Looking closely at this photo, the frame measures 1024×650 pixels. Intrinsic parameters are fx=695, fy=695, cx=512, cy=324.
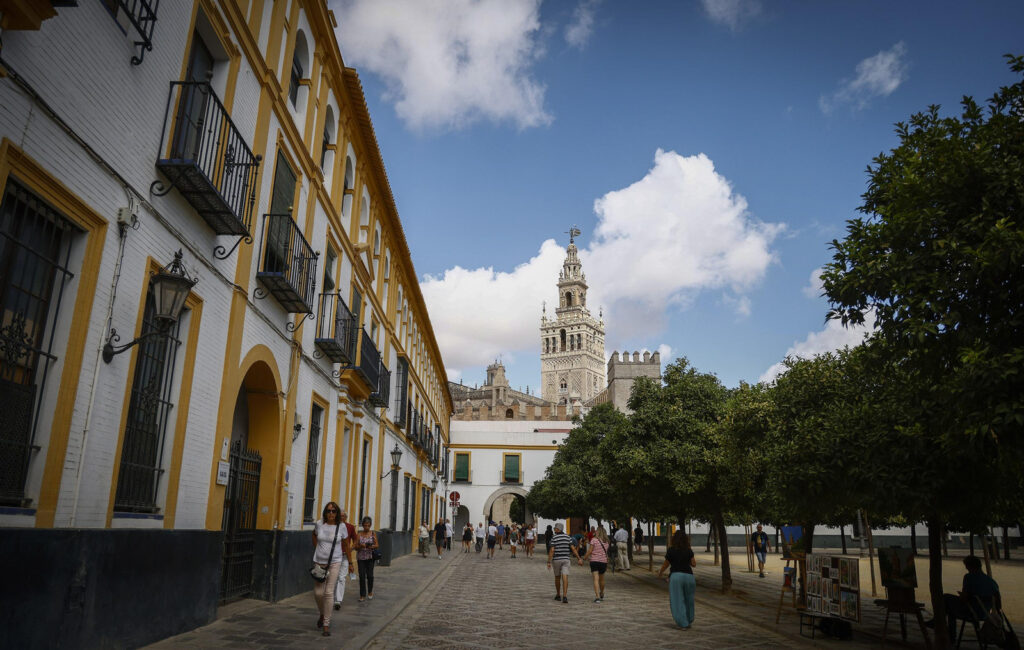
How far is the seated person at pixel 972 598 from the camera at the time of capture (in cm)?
892

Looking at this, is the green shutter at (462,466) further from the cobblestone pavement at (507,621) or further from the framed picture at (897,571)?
the framed picture at (897,571)

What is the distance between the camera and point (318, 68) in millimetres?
12750

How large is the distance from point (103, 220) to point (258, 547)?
21.2ft

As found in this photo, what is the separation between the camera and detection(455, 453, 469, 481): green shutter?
4809 centimetres

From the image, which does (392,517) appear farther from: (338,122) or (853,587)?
(853,587)

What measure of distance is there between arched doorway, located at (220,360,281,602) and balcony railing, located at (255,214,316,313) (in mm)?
1141

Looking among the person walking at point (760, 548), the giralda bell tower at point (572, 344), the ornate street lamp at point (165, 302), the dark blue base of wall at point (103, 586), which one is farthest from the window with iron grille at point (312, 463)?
the giralda bell tower at point (572, 344)

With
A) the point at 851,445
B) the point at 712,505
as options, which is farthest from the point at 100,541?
the point at 712,505

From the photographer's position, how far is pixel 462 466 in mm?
48312

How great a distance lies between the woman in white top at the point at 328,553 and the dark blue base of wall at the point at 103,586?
3.92ft

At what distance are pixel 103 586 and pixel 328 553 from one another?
3021 mm

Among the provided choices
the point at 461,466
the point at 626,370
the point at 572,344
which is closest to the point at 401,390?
the point at 461,466

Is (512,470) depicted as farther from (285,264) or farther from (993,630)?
(993,630)

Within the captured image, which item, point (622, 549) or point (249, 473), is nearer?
point (249, 473)
